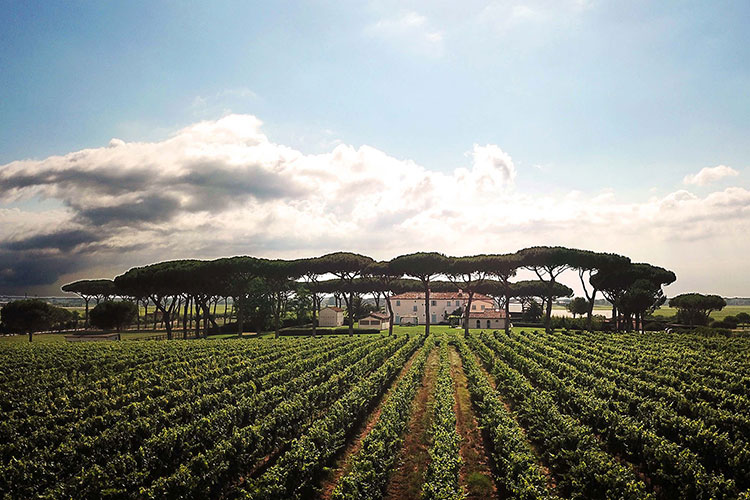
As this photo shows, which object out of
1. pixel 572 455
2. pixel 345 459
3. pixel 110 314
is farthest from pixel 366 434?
pixel 110 314

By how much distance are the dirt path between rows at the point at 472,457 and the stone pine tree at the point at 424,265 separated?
3720 centimetres

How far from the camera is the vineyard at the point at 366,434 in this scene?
34.2ft

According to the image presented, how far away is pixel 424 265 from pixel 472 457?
150ft

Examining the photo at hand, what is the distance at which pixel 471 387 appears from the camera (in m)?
22.3

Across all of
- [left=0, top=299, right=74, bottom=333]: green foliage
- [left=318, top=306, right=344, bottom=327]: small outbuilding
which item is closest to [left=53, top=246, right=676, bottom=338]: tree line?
[left=0, top=299, right=74, bottom=333]: green foliage

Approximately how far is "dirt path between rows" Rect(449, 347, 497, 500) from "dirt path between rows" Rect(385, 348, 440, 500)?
1.28m

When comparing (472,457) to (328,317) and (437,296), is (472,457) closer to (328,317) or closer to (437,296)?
(328,317)

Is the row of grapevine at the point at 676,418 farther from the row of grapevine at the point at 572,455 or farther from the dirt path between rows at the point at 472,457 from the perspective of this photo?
the dirt path between rows at the point at 472,457

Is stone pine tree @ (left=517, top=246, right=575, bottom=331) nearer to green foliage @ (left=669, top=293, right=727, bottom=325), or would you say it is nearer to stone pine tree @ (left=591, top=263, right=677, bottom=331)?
→ stone pine tree @ (left=591, top=263, right=677, bottom=331)

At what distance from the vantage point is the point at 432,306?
99750 mm

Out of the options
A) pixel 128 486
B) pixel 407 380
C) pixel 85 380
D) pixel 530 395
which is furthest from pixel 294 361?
pixel 128 486

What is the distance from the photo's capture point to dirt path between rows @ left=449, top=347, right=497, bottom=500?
39.7 feet

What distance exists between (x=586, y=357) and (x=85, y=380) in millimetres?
30539

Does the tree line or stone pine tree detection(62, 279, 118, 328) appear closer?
the tree line
